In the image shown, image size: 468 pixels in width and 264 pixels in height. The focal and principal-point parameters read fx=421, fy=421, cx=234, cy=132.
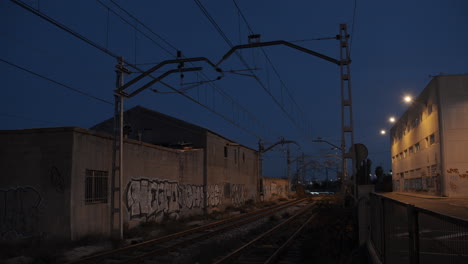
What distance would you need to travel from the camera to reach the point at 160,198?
77.7ft

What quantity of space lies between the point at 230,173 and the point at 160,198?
663 inches

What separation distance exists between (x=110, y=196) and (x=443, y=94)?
95.9ft

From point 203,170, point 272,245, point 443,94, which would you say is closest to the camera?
point 272,245

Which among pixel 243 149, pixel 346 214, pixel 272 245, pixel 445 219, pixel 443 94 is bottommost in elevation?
pixel 272 245

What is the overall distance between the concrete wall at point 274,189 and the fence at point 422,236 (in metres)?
49.2

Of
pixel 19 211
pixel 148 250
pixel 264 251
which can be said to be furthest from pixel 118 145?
pixel 264 251

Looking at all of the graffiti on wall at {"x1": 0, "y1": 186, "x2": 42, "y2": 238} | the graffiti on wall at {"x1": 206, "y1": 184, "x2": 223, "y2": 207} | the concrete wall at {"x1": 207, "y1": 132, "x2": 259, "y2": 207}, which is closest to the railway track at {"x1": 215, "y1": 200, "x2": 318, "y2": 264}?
the graffiti on wall at {"x1": 0, "y1": 186, "x2": 42, "y2": 238}

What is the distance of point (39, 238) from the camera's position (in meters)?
15.5

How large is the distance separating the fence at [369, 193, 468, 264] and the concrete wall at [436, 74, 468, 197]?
103 feet

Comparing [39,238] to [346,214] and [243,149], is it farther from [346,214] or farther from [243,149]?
[243,149]

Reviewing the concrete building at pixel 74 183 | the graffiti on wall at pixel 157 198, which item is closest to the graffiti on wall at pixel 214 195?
the graffiti on wall at pixel 157 198

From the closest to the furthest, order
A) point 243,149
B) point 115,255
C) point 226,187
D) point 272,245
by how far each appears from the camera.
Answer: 1. point 115,255
2. point 272,245
3. point 226,187
4. point 243,149

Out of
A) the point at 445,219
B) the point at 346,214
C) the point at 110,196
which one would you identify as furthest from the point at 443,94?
the point at 445,219

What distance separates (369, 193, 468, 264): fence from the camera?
3737mm
